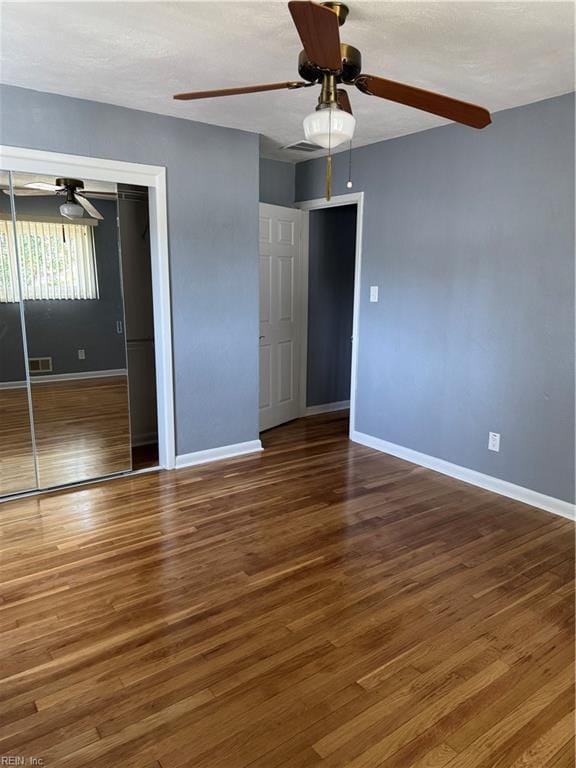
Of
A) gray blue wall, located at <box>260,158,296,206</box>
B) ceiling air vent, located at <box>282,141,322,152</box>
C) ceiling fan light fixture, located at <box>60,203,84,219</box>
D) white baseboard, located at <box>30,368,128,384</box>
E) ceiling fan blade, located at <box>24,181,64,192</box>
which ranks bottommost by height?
white baseboard, located at <box>30,368,128,384</box>

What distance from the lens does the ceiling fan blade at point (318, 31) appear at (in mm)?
1431

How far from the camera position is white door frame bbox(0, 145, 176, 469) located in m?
3.16

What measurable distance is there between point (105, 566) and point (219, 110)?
2.85 m

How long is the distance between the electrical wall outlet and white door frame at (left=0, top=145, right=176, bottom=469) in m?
2.31

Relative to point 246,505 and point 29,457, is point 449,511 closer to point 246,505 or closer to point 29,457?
point 246,505

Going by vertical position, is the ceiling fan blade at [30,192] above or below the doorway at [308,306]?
above

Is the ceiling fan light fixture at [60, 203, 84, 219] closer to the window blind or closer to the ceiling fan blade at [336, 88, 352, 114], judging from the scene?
the window blind

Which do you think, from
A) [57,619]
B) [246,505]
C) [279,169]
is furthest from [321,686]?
[279,169]

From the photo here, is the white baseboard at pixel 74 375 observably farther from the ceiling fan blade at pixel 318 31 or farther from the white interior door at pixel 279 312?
the ceiling fan blade at pixel 318 31

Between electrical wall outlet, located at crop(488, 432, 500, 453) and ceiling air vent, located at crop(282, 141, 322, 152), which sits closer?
electrical wall outlet, located at crop(488, 432, 500, 453)

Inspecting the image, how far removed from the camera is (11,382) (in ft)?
11.0

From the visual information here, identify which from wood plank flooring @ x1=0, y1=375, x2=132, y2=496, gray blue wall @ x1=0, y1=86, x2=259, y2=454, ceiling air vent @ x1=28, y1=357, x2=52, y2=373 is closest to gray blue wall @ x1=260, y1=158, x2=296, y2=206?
gray blue wall @ x1=0, y1=86, x2=259, y2=454

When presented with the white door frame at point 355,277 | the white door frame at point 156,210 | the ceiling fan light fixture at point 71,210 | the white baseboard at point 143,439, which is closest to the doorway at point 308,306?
the white door frame at point 355,277

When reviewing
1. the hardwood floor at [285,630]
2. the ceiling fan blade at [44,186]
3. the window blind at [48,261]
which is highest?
the ceiling fan blade at [44,186]
